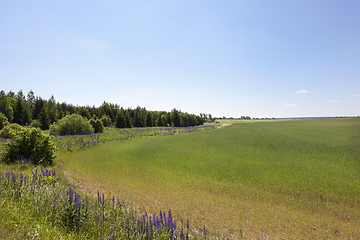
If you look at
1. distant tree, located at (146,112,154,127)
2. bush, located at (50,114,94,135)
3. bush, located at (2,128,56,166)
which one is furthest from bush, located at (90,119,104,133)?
distant tree, located at (146,112,154,127)

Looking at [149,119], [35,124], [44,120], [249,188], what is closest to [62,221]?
[249,188]

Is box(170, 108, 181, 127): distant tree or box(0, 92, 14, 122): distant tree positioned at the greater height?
box(0, 92, 14, 122): distant tree

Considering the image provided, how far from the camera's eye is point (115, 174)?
10789 mm

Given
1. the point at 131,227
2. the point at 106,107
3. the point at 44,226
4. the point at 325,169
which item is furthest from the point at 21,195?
the point at 106,107

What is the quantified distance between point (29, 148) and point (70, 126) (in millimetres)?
24850

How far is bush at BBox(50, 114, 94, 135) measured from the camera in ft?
102

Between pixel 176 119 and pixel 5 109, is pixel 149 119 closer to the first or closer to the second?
pixel 176 119

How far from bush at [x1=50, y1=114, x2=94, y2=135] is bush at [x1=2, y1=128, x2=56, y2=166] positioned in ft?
79.1

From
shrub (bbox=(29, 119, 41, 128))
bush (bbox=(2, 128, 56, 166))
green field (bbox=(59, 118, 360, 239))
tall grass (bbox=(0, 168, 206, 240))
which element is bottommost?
green field (bbox=(59, 118, 360, 239))

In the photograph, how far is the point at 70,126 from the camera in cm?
3175

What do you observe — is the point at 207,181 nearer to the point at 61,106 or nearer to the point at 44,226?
the point at 44,226

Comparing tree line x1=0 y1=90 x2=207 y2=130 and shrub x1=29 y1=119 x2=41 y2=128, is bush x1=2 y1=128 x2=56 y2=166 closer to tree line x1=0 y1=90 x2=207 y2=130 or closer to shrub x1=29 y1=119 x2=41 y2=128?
tree line x1=0 y1=90 x2=207 y2=130

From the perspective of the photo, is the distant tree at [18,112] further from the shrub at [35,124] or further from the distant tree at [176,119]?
the distant tree at [176,119]

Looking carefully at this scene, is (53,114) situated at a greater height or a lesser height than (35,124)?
greater
